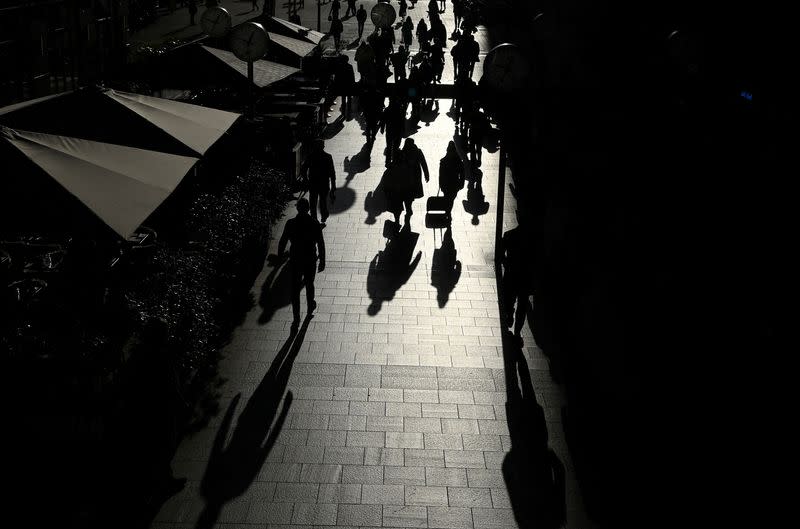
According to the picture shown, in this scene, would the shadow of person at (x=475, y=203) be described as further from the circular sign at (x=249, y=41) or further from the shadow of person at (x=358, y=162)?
the circular sign at (x=249, y=41)

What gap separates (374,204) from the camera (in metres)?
16.2

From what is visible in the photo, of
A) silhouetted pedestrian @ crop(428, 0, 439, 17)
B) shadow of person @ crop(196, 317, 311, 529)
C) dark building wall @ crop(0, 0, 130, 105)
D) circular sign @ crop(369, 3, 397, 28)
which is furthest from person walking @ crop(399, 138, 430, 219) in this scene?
silhouetted pedestrian @ crop(428, 0, 439, 17)

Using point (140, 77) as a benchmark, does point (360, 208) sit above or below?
below

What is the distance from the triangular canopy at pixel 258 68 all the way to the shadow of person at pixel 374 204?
3414 millimetres

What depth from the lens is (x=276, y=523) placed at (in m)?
6.75

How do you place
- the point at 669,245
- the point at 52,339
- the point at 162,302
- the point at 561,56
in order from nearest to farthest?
the point at 52,339, the point at 162,302, the point at 669,245, the point at 561,56

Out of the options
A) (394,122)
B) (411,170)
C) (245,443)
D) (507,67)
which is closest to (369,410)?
(245,443)

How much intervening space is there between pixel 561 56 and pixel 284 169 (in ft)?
64.1

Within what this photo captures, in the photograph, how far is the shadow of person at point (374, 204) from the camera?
1534 centimetres

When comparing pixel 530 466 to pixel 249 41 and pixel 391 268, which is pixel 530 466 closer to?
pixel 391 268

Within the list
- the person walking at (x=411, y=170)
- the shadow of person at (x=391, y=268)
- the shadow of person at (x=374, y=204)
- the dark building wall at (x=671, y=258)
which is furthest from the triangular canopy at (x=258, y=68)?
the dark building wall at (x=671, y=258)

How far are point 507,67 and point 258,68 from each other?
319 inches

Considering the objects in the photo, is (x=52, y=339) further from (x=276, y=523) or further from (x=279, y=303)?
(x=279, y=303)

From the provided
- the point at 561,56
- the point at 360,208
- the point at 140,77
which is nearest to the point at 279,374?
the point at 360,208
